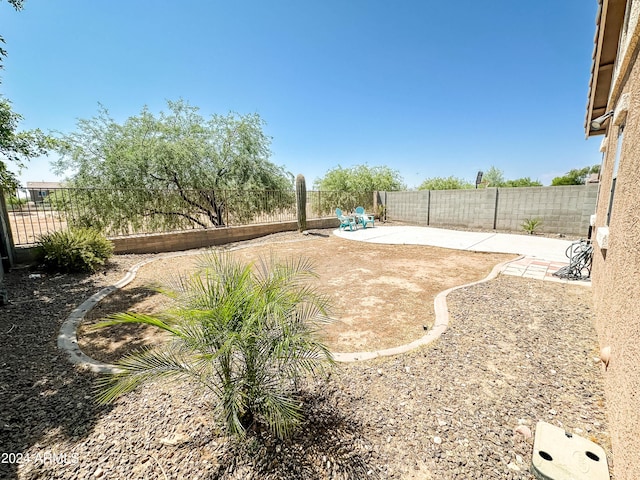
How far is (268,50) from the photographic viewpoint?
8883mm

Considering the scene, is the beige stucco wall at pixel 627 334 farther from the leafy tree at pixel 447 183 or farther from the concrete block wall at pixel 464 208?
the leafy tree at pixel 447 183

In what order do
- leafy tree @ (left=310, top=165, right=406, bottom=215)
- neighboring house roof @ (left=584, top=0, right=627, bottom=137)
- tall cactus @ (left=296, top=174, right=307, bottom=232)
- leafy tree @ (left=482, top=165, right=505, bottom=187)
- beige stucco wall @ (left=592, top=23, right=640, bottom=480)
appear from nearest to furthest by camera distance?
beige stucco wall @ (left=592, top=23, right=640, bottom=480), neighboring house roof @ (left=584, top=0, right=627, bottom=137), tall cactus @ (left=296, top=174, right=307, bottom=232), leafy tree @ (left=310, top=165, right=406, bottom=215), leafy tree @ (left=482, top=165, right=505, bottom=187)

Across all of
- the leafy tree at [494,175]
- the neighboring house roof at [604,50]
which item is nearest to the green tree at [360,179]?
the neighboring house roof at [604,50]

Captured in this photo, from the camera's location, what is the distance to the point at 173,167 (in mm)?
9789

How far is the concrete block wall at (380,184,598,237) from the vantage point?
9602mm

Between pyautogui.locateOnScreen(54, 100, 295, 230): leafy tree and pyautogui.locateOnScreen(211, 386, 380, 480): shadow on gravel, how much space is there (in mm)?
9091

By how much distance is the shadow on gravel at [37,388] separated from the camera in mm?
1747

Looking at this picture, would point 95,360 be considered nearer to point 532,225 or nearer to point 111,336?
point 111,336

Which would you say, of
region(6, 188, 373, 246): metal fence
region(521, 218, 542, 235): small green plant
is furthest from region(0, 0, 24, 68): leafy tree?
region(521, 218, 542, 235): small green plant

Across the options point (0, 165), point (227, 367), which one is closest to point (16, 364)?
point (227, 367)

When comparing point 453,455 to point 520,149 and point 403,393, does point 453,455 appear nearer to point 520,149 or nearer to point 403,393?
point 403,393

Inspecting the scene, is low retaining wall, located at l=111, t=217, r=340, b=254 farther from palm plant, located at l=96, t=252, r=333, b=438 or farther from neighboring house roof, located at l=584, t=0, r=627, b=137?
neighboring house roof, located at l=584, t=0, r=627, b=137

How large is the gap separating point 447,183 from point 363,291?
88.7 ft

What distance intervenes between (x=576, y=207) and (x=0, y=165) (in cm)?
1644
